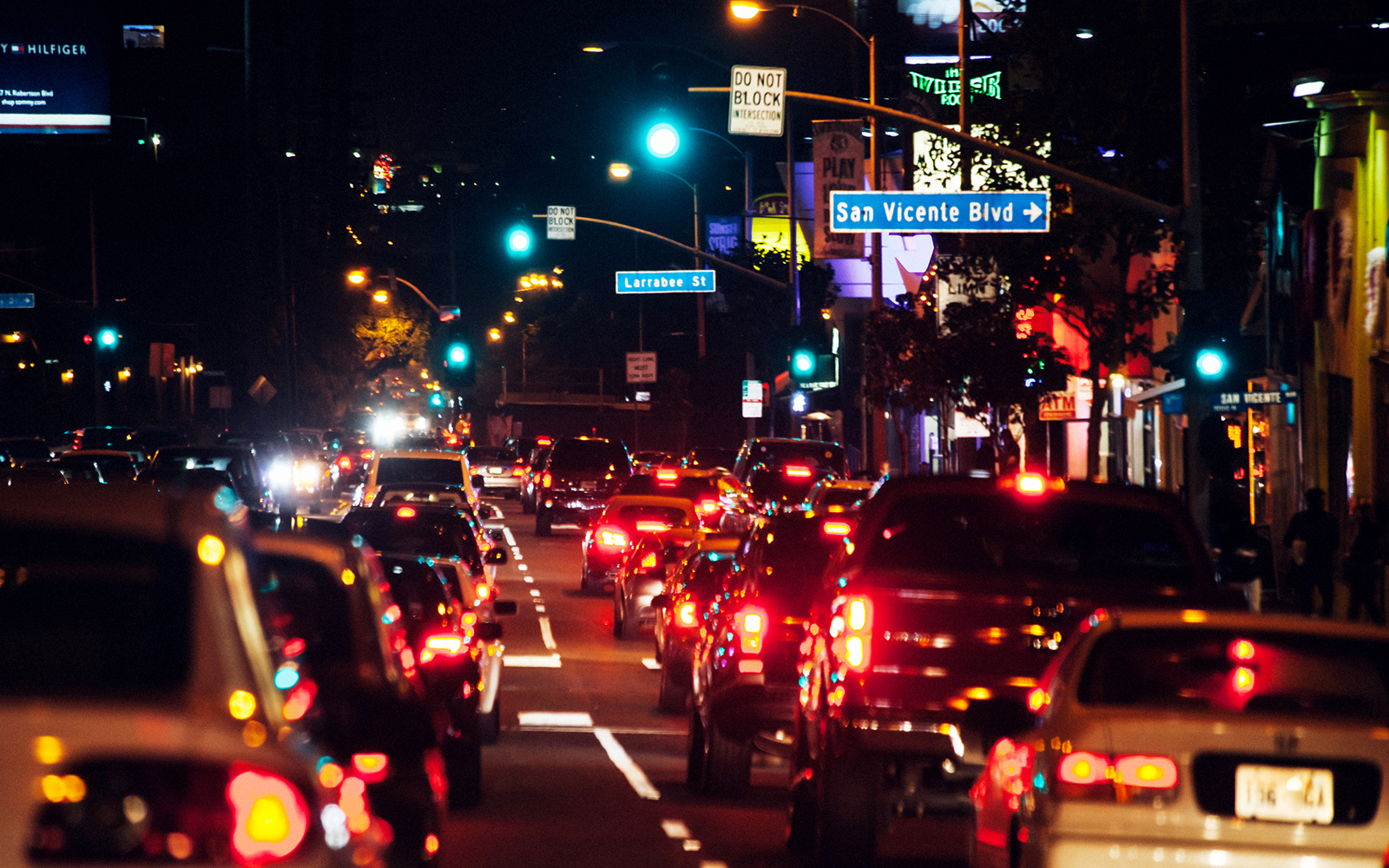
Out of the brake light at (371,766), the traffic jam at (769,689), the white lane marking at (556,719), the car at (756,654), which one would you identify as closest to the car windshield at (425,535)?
the traffic jam at (769,689)

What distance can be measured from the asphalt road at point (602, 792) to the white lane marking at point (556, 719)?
16 millimetres

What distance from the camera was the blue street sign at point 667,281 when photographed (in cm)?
4462

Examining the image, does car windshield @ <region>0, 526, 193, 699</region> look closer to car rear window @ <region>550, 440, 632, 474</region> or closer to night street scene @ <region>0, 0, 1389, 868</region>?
night street scene @ <region>0, 0, 1389, 868</region>

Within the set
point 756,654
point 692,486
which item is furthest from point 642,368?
point 756,654

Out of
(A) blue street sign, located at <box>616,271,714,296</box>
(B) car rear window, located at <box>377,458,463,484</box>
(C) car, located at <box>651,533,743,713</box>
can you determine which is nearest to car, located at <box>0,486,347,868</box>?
(C) car, located at <box>651,533,743,713</box>

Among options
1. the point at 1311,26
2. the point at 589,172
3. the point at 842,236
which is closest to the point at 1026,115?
the point at 1311,26

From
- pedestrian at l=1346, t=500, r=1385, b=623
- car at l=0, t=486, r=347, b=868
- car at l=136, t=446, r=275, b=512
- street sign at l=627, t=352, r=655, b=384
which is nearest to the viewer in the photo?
car at l=0, t=486, r=347, b=868

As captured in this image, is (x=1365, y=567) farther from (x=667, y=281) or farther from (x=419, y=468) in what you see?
(x=667, y=281)

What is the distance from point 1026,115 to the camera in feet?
87.2

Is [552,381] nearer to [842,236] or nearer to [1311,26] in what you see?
[842,236]

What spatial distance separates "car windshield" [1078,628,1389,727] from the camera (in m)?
7.36

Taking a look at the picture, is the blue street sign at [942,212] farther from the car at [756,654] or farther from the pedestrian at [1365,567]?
the car at [756,654]

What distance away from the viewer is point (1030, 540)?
1059cm

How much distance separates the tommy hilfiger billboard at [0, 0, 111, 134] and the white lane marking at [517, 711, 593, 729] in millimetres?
39028
